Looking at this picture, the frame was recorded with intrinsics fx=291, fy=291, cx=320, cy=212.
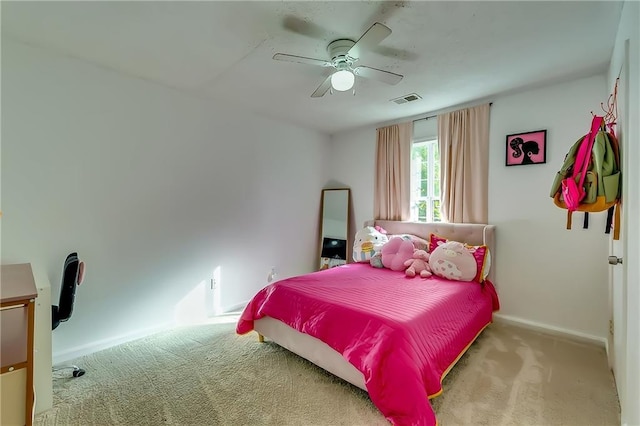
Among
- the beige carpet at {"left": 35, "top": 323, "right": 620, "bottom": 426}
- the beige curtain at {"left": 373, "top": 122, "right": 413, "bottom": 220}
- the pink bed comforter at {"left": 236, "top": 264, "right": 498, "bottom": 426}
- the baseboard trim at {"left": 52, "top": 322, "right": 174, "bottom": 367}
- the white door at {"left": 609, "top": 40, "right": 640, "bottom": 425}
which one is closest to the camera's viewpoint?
the white door at {"left": 609, "top": 40, "right": 640, "bottom": 425}

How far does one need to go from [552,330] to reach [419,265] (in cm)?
143

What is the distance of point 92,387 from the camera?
2.06 m

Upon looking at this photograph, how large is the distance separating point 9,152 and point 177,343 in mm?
2027

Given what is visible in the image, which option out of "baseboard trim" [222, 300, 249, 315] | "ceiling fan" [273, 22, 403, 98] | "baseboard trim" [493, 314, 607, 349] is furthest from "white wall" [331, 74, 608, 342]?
"baseboard trim" [222, 300, 249, 315]

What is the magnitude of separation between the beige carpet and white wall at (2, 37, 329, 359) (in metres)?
0.62

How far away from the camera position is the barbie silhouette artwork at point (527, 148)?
2953 millimetres

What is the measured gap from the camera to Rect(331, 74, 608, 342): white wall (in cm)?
271

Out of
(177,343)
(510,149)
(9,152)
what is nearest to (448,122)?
(510,149)

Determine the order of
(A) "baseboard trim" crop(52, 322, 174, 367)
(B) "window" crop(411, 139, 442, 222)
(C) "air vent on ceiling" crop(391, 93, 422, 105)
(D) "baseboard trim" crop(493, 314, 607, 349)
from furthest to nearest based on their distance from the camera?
(B) "window" crop(411, 139, 442, 222), (C) "air vent on ceiling" crop(391, 93, 422, 105), (D) "baseboard trim" crop(493, 314, 607, 349), (A) "baseboard trim" crop(52, 322, 174, 367)

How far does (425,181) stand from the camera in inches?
153

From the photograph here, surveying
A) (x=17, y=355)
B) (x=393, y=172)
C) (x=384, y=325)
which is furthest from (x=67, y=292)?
(x=393, y=172)

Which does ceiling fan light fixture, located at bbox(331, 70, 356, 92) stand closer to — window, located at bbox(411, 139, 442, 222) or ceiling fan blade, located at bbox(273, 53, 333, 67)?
ceiling fan blade, located at bbox(273, 53, 333, 67)

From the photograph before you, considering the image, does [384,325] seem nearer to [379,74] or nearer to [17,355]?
[379,74]

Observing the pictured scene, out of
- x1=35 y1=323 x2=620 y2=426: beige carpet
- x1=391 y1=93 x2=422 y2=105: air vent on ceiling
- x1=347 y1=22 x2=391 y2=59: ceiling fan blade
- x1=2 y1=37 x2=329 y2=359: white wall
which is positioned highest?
x1=391 y1=93 x2=422 y2=105: air vent on ceiling
